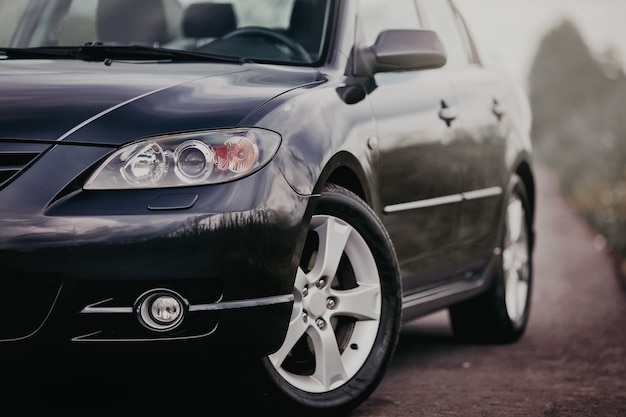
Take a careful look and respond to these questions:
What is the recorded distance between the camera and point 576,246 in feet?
45.3

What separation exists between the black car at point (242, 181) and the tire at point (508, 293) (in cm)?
49

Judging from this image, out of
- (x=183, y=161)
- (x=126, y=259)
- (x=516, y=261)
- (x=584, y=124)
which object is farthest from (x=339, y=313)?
(x=584, y=124)

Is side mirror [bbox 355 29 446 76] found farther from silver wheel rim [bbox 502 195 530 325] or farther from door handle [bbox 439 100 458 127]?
silver wheel rim [bbox 502 195 530 325]

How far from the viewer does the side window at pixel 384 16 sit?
5.74 metres

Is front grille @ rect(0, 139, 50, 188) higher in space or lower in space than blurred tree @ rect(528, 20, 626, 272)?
higher

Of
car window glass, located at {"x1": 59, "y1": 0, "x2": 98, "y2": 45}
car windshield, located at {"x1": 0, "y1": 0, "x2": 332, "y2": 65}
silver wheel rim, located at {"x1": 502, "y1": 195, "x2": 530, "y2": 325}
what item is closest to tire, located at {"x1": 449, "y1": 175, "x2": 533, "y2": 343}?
silver wheel rim, located at {"x1": 502, "y1": 195, "x2": 530, "y2": 325}

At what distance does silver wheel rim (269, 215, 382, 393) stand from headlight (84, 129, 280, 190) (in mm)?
464

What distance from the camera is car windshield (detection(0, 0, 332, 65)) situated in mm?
5215

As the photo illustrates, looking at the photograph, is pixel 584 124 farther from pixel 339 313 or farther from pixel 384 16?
pixel 339 313

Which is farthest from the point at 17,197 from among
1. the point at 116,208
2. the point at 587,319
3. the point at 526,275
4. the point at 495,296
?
the point at 587,319

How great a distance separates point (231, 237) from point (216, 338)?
306 mm

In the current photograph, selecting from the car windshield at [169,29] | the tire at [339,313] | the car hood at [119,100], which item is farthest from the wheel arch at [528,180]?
the car hood at [119,100]

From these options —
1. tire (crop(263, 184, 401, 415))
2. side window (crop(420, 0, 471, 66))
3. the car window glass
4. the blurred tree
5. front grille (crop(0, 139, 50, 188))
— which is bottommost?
the blurred tree

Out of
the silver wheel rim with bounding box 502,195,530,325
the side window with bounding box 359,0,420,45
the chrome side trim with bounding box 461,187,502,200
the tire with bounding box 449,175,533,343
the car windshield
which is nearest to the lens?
the car windshield
